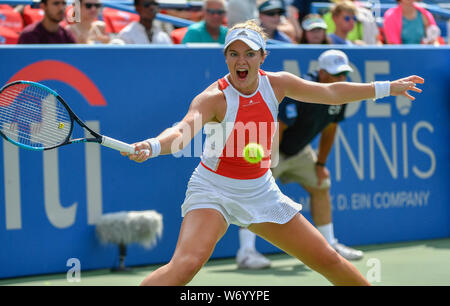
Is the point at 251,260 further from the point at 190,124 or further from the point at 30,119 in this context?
the point at 190,124

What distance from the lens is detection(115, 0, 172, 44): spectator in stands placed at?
7.52m

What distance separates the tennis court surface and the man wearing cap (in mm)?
401

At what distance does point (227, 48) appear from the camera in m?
4.43

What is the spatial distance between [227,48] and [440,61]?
414cm

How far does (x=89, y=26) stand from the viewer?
770 centimetres

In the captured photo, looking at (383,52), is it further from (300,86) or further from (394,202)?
(300,86)

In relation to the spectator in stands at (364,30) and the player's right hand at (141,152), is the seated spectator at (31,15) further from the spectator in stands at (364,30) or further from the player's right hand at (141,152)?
the player's right hand at (141,152)

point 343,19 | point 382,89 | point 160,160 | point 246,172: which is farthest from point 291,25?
point 246,172

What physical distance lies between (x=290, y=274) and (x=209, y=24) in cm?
268

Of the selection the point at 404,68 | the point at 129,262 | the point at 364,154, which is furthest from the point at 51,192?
the point at 404,68

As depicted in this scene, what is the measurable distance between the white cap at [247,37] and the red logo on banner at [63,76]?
2312 mm

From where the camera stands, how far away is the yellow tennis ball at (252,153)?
437 centimetres
